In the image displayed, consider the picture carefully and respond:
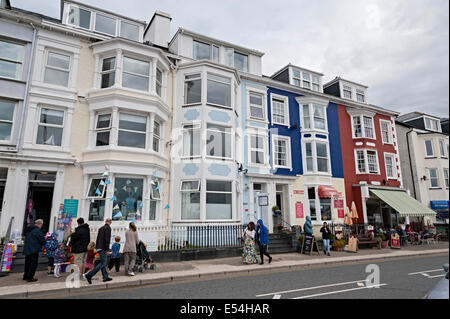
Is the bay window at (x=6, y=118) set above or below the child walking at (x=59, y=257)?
above

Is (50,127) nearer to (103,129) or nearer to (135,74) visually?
(103,129)

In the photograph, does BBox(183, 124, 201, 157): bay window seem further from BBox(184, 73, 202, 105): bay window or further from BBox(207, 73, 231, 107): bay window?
BBox(207, 73, 231, 107): bay window

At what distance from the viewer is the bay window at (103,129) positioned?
44.2 feet

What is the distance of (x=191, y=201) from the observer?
1486 cm

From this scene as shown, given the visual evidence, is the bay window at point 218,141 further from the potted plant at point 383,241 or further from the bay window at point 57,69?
the potted plant at point 383,241

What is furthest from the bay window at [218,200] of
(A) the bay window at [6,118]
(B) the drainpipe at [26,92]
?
(A) the bay window at [6,118]

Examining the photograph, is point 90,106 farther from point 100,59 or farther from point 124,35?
point 124,35

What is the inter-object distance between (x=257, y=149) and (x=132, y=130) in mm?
8244

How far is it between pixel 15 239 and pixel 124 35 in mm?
12534

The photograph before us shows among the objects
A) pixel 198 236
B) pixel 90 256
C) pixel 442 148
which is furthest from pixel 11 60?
pixel 442 148

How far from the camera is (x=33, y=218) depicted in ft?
39.9

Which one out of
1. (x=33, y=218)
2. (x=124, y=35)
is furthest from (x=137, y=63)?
(x=33, y=218)

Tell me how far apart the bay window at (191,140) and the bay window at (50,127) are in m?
6.37
